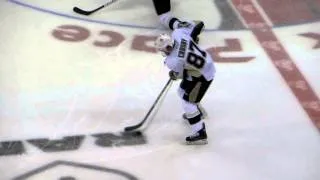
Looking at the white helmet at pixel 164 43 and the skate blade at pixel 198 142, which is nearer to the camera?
the white helmet at pixel 164 43

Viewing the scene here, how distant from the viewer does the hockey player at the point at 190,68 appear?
7.37ft

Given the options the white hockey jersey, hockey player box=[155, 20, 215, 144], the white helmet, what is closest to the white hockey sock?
hockey player box=[155, 20, 215, 144]

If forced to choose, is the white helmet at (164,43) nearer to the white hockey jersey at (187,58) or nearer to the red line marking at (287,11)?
the white hockey jersey at (187,58)

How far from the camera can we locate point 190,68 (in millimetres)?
2279

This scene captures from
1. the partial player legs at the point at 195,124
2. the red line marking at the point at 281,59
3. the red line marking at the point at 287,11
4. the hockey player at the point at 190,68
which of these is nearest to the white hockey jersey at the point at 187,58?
the hockey player at the point at 190,68

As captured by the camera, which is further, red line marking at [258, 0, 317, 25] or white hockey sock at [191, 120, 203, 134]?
red line marking at [258, 0, 317, 25]

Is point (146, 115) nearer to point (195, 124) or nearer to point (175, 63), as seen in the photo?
point (195, 124)

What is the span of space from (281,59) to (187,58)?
801 mm

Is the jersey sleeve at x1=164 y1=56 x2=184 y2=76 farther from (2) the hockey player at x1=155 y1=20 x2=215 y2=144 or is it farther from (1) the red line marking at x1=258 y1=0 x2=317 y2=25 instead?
(1) the red line marking at x1=258 y1=0 x2=317 y2=25

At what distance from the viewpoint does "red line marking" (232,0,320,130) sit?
2.62m

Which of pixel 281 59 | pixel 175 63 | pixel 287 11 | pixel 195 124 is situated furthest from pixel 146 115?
pixel 287 11

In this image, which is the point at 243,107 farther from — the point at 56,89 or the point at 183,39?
the point at 56,89

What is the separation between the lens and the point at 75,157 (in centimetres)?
227

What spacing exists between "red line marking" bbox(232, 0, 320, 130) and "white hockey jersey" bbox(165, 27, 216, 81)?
500mm
